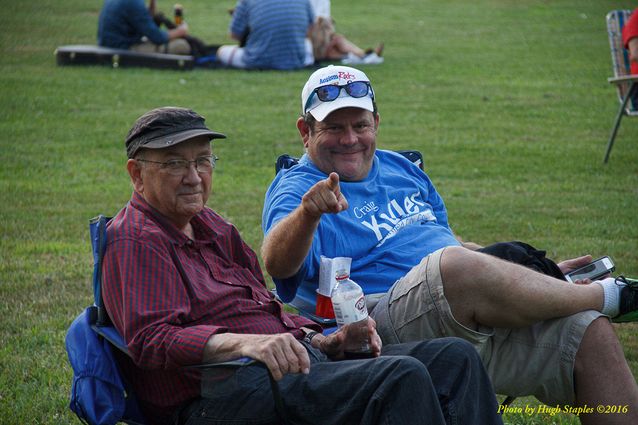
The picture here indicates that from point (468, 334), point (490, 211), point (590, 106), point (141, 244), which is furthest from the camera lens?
point (590, 106)

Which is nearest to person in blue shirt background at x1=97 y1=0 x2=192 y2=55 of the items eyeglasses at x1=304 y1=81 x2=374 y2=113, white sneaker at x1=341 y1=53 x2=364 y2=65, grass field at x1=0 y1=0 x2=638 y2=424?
grass field at x1=0 y1=0 x2=638 y2=424

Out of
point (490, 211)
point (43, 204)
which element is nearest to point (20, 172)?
point (43, 204)

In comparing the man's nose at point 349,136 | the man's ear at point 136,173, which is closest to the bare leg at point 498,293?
the man's nose at point 349,136

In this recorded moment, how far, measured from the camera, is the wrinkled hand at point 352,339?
344 centimetres

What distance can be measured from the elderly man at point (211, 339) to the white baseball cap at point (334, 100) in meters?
0.87

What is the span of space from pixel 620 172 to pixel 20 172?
18.7 feet

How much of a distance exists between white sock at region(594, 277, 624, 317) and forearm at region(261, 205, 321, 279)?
112 cm

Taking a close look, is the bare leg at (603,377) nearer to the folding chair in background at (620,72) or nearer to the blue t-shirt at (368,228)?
the blue t-shirt at (368,228)

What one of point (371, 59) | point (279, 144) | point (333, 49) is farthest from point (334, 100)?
point (333, 49)

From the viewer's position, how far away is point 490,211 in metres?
8.18

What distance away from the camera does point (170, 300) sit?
10.7 feet

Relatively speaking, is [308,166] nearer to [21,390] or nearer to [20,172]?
[21,390]

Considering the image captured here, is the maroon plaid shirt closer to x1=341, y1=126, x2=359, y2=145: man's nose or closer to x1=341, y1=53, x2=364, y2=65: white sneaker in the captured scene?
x1=341, y1=126, x2=359, y2=145: man's nose

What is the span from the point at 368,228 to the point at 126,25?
37.9ft
